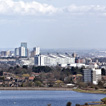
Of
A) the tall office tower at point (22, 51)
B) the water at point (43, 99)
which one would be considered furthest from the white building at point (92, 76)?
the tall office tower at point (22, 51)

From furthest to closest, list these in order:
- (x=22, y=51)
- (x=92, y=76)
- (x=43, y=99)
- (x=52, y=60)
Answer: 1. (x=22, y=51)
2. (x=52, y=60)
3. (x=92, y=76)
4. (x=43, y=99)

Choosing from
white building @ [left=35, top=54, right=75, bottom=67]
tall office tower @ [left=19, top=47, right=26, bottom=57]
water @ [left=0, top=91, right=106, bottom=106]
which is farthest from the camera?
tall office tower @ [left=19, top=47, right=26, bottom=57]

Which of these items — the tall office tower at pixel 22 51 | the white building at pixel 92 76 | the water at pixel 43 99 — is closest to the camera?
the water at pixel 43 99

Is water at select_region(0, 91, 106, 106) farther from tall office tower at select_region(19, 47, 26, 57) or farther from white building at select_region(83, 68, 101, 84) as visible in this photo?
tall office tower at select_region(19, 47, 26, 57)

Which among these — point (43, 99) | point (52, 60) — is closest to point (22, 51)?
point (52, 60)

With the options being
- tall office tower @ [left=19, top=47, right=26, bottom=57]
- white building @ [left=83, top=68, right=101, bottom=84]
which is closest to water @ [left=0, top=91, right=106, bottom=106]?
white building @ [left=83, top=68, right=101, bottom=84]

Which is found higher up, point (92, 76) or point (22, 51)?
point (22, 51)

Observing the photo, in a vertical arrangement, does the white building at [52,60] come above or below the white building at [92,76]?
above

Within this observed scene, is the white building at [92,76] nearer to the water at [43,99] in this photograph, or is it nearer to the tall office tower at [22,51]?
the water at [43,99]

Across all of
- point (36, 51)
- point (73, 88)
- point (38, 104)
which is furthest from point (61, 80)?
point (36, 51)

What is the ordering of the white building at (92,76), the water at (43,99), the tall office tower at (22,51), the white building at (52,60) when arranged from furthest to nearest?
the tall office tower at (22,51) < the white building at (52,60) < the white building at (92,76) < the water at (43,99)

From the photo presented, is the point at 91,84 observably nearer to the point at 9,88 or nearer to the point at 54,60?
the point at 9,88

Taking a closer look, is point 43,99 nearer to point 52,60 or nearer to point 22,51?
point 52,60
